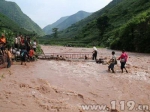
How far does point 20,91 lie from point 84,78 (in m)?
4.76

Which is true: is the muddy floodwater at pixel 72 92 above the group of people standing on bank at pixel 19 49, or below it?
below

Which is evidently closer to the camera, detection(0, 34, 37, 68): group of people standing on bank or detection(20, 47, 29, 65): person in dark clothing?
detection(0, 34, 37, 68): group of people standing on bank

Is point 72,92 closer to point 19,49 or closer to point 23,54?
point 23,54

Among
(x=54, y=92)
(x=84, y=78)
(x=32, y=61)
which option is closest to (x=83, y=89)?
(x=54, y=92)

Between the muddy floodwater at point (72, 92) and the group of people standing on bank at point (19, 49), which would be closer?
the muddy floodwater at point (72, 92)

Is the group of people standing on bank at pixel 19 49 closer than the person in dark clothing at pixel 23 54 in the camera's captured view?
Yes

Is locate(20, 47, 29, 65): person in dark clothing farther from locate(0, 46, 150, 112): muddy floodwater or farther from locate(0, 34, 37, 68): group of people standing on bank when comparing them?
locate(0, 46, 150, 112): muddy floodwater

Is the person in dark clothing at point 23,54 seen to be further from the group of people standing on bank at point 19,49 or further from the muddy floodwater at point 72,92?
the muddy floodwater at point 72,92

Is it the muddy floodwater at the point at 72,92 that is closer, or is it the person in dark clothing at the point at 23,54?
the muddy floodwater at the point at 72,92

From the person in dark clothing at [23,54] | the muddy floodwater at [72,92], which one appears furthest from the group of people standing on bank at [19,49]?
the muddy floodwater at [72,92]

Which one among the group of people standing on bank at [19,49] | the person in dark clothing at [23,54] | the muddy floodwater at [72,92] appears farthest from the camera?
the person in dark clothing at [23,54]

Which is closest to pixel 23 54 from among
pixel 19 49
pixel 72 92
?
pixel 19 49

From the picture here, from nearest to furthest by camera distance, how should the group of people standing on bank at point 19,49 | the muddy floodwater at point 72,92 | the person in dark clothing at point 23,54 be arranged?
1. the muddy floodwater at point 72,92
2. the group of people standing on bank at point 19,49
3. the person in dark clothing at point 23,54

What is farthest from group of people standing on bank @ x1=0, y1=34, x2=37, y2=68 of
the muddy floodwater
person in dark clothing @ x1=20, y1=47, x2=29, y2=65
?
the muddy floodwater
